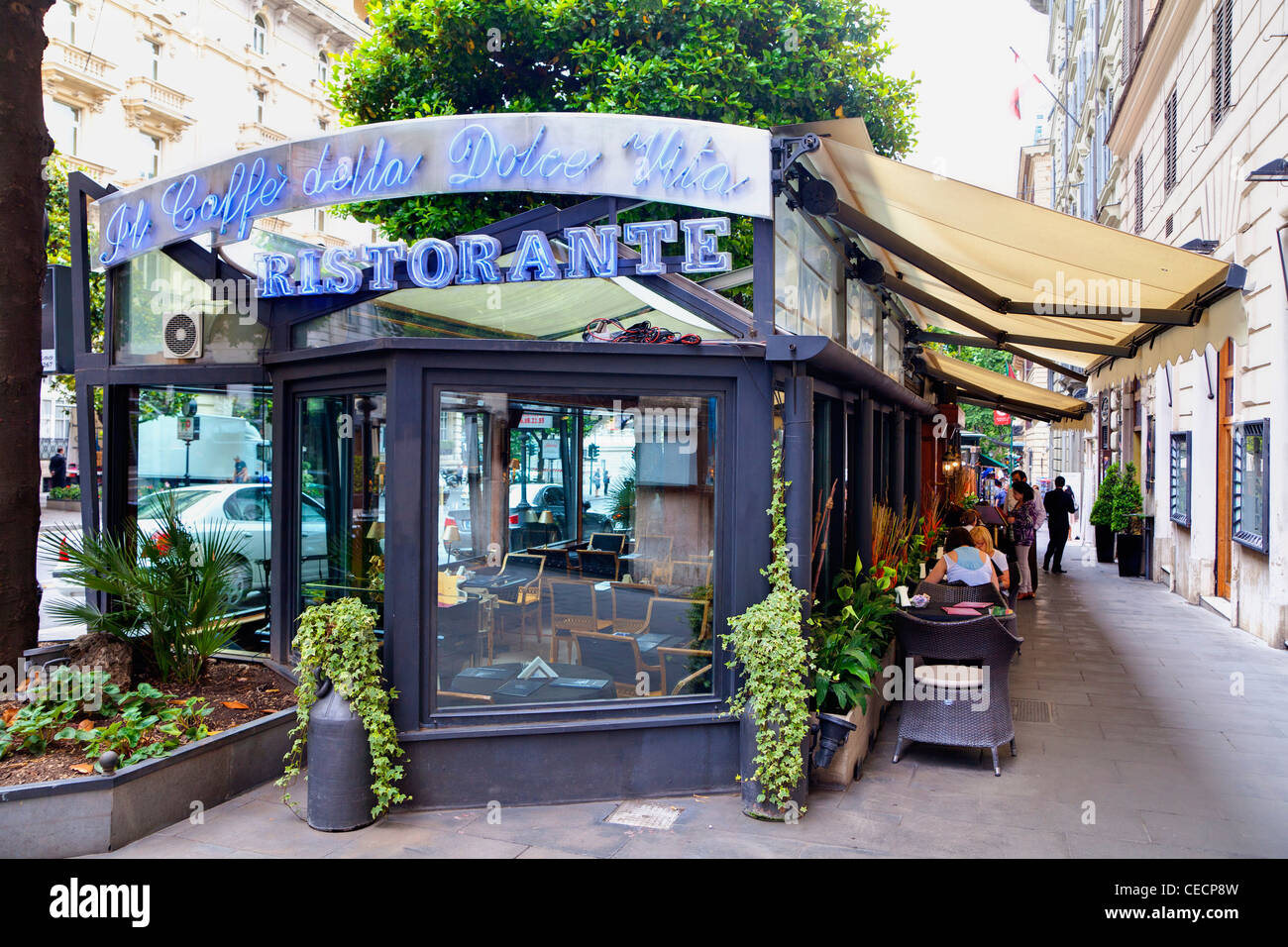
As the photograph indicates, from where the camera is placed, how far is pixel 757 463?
5168mm

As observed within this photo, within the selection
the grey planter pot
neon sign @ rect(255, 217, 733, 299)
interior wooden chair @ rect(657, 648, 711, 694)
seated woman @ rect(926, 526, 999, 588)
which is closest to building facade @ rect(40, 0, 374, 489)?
neon sign @ rect(255, 217, 733, 299)

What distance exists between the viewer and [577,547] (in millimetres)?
5422

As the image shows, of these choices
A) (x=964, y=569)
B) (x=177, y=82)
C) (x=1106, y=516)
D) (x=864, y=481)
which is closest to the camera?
(x=964, y=569)

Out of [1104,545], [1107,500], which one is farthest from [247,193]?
[1104,545]

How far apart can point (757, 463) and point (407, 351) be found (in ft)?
6.30

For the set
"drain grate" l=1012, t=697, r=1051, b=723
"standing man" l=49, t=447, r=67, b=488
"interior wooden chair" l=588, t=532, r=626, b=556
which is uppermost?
"standing man" l=49, t=447, r=67, b=488

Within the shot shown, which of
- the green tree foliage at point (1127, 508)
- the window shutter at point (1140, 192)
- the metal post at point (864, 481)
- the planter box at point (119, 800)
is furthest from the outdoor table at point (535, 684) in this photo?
the window shutter at point (1140, 192)

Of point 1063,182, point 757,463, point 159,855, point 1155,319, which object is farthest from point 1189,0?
point 1063,182

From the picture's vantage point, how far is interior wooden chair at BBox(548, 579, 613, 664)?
5387mm

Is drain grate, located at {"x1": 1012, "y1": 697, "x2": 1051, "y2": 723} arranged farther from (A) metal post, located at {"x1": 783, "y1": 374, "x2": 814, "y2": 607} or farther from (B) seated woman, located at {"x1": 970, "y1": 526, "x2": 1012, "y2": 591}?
(A) metal post, located at {"x1": 783, "y1": 374, "x2": 814, "y2": 607}

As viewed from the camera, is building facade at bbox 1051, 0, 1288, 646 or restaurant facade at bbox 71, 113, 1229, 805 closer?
restaurant facade at bbox 71, 113, 1229, 805

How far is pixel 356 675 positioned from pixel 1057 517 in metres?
14.0

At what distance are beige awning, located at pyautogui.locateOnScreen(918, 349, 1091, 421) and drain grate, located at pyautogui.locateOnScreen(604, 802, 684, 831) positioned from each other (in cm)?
985

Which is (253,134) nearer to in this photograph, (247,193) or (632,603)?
(247,193)
